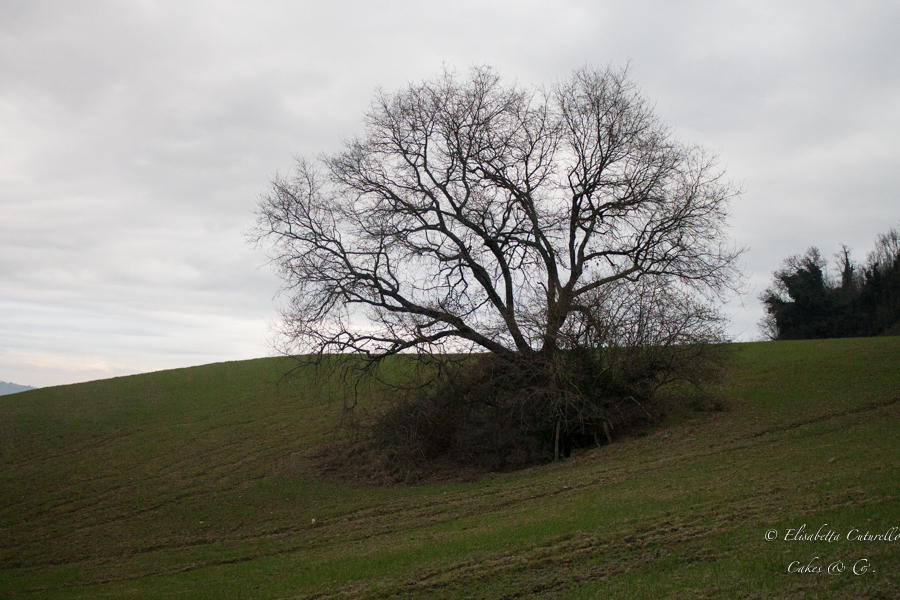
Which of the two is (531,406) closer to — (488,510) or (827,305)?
(488,510)

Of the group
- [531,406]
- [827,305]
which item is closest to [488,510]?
[531,406]

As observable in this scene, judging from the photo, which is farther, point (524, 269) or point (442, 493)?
point (524, 269)

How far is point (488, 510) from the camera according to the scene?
43.3 feet

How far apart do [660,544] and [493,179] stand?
15.4 m

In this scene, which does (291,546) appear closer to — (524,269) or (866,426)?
(524,269)

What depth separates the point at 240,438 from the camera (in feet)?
79.3

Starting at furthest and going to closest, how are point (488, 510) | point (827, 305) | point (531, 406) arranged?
point (827, 305) → point (531, 406) → point (488, 510)

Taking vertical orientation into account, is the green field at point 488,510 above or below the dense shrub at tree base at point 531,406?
below

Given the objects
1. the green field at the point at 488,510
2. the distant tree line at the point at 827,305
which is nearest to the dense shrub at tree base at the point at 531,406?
the green field at the point at 488,510

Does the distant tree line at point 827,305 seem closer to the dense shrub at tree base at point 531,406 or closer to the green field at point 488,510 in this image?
the green field at point 488,510

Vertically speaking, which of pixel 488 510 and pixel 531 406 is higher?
pixel 531 406

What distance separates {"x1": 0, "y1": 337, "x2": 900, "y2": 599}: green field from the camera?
7.65 metres

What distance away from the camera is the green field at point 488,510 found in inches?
301

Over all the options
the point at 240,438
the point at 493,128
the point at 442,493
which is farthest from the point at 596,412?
the point at 240,438
